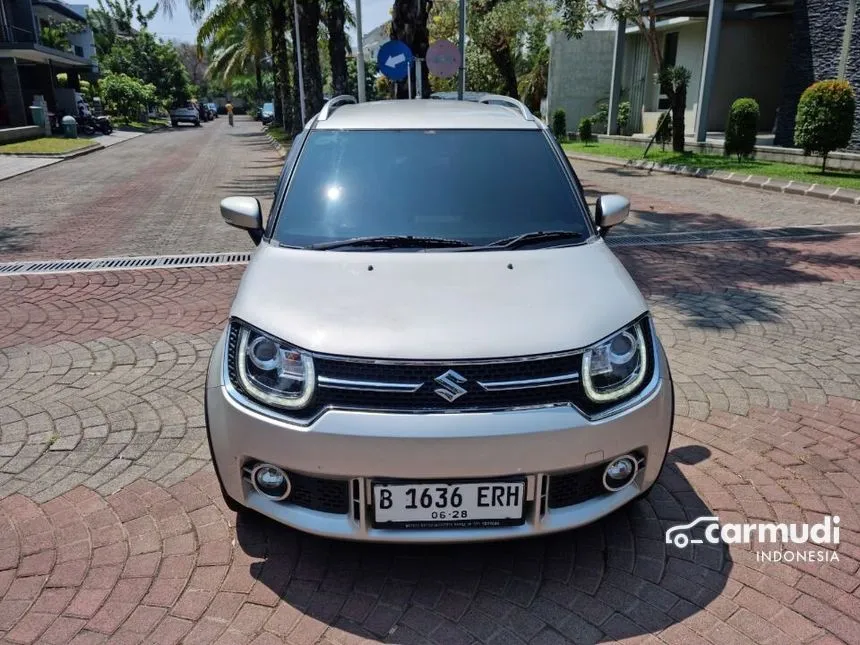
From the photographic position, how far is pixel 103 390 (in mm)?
4363

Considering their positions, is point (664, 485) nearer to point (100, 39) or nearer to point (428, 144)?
point (428, 144)

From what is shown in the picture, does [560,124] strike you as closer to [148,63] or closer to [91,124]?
[91,124]

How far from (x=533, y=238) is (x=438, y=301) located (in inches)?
31.7

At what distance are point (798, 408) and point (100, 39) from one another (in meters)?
70.2

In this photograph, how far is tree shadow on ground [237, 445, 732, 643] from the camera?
8.00 ft

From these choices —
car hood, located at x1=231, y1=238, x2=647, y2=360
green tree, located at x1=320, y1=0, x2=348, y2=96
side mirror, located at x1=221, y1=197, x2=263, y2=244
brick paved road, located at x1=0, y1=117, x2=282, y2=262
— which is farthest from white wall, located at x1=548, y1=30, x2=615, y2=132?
car hood, located at x1=231, y1=238, x2=647, y2=360

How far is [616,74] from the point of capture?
24578 millimetres

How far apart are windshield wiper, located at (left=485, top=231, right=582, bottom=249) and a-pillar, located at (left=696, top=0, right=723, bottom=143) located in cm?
1784

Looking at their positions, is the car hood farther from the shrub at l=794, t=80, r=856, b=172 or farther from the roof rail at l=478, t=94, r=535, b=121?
the shrub at l=794, t=80, r=856, b=172

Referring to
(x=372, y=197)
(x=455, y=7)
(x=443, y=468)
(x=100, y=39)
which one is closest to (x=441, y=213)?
(x=372, y=197)

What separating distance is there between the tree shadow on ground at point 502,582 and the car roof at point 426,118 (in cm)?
220

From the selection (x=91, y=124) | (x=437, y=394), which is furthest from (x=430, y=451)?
(x=91, y=124)

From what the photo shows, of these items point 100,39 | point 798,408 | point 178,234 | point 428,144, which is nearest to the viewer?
point 428,144

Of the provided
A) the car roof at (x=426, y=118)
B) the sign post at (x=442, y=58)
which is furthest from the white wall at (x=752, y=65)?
the car roof at (x=426, y=118)
